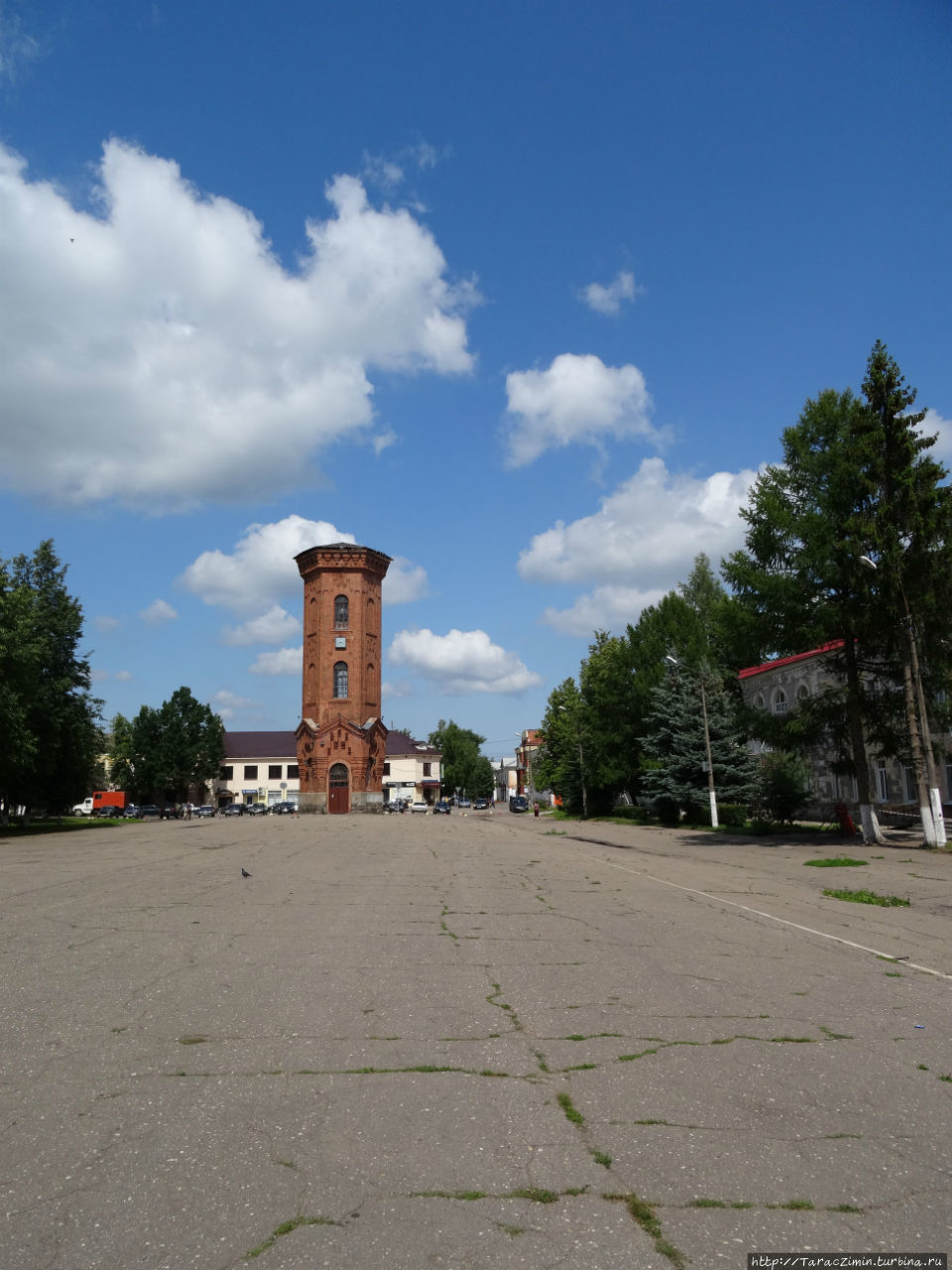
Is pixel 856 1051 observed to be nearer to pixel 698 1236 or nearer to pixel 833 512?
pixel 698 1236

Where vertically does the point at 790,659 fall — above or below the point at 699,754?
above

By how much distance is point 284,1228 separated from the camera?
3.33 meters

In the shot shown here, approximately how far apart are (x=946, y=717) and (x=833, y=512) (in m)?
7.53

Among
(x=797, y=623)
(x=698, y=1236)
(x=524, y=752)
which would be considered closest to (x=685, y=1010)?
(x=698, y=1236)

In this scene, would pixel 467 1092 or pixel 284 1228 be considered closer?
pixel 284 1228

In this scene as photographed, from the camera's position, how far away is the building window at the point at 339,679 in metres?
77.4

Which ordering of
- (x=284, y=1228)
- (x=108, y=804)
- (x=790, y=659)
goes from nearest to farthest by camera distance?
1. (x=284, y=1228)
2. (x=790, y=659)
3. (x=108, y=804)

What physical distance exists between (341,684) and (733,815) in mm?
44113

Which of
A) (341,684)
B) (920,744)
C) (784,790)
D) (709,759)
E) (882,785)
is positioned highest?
(341,684)

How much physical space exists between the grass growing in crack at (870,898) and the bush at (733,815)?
23835 mm

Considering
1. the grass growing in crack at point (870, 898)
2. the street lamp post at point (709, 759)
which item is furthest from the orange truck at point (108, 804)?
the grass growing in crack at point (870, 898)

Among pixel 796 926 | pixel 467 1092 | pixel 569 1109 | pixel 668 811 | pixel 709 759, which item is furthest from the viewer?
pixel 668 811

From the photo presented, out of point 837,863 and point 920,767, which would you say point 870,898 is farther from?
point 920,767

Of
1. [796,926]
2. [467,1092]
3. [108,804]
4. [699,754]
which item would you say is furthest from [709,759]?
[108,804]
